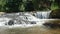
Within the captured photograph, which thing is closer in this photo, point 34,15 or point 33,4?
point 34,15

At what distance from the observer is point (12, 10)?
2753cm

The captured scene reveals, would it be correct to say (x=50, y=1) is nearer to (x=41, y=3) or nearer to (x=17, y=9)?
(x=41, y=3)

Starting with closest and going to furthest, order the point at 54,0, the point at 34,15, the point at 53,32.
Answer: the point at 53,32
the point at 34,15
the point at 54,0

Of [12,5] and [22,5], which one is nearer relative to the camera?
[22,5]

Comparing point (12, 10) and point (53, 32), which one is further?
point (12, 10)

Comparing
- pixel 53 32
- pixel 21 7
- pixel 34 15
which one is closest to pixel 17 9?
pixel 21 7

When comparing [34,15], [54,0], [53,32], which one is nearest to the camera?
[53,32]

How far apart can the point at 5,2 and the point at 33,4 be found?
370 centimetres

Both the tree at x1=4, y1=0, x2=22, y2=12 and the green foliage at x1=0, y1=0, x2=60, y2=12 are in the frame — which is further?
the tree at x1=4, y1=0, x2=22, y2=12

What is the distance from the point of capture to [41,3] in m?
28.4

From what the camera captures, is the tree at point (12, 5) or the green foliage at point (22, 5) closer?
the green foliage at point (22, 5)

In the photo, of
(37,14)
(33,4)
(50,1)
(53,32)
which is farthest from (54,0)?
(53,32)

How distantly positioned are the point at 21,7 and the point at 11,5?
4.90 feet

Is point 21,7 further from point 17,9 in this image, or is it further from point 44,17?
point 44,17
